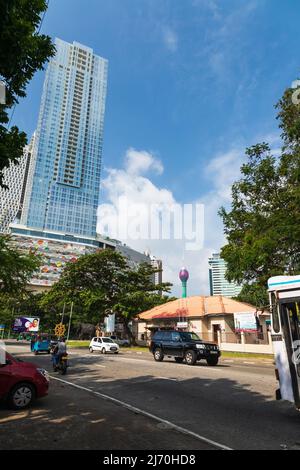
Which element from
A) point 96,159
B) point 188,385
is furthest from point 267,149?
point 96,159

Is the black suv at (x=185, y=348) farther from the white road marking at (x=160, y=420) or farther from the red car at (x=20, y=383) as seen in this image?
the red car at (x=20, y=383)

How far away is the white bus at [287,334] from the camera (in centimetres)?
713

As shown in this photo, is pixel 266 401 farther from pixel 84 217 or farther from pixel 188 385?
pixel 84 217

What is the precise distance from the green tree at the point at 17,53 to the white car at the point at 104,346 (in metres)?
26.5

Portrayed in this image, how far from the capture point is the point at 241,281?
26641 mm

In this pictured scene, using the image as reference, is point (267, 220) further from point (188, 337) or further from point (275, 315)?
point (275, 315)

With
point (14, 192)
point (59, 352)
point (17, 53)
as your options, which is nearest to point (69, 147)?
point (14, 192)

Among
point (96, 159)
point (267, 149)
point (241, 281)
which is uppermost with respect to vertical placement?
point (96, 159)

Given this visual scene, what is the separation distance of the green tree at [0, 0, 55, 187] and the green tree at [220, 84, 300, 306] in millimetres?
18467

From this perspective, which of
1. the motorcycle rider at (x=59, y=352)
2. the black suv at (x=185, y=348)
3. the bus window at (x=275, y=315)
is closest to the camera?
the bus window at (x=275, y=315)

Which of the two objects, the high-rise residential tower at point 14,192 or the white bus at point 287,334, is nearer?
the white bus at point 287,334

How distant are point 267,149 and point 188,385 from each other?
68.5ft

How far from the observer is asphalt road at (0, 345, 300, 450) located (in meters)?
5.62

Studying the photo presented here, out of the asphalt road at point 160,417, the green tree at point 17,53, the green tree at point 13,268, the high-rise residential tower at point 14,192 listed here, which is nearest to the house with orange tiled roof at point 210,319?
the green tree at point 13,268
